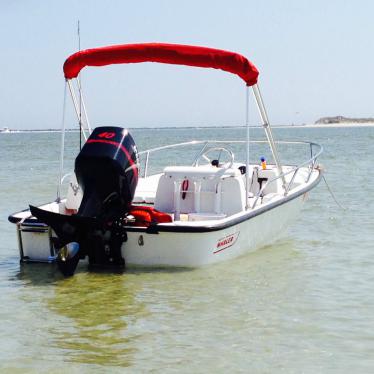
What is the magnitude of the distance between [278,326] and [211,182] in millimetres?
2896

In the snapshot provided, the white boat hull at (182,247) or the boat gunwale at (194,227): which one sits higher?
the boat gunwale at (194,227)

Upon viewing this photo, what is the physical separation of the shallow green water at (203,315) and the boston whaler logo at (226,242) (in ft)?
0.84

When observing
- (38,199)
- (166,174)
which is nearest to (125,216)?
(166,174)

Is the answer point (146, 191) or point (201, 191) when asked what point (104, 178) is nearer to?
point (201, 191)

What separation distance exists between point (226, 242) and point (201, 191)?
93cm

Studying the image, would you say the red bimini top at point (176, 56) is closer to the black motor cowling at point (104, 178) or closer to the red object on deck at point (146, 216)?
the black motor cowling at point (104, 178)

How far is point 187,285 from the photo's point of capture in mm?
7504

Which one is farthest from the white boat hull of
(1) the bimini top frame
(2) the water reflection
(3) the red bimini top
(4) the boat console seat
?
(3) the red bimini top

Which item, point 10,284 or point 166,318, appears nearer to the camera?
point 166,318

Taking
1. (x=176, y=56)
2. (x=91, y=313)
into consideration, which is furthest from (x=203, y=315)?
(x=176, y=56)

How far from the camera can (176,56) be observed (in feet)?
25.6

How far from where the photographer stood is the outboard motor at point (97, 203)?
746 cm

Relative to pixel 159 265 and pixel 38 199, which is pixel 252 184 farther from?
pixel 38 199

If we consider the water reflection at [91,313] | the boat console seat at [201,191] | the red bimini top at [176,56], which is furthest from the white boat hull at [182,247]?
the red bimini top at [176,56]
